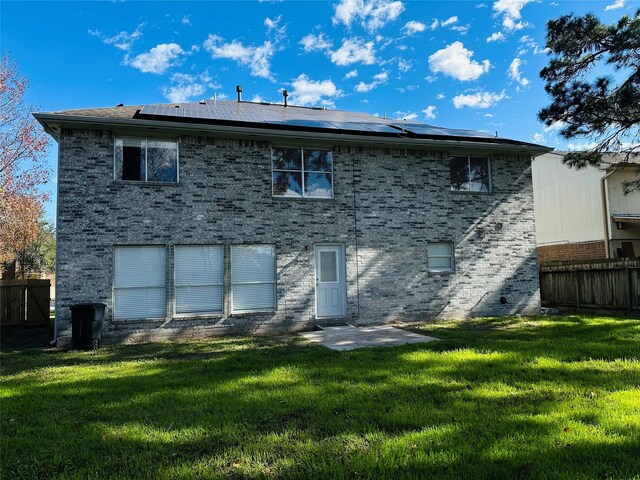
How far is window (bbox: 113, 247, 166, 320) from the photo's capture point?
10391 mm

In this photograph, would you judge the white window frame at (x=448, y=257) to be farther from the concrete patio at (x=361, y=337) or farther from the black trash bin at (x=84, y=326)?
the black trash bin at (x=84, y=326)

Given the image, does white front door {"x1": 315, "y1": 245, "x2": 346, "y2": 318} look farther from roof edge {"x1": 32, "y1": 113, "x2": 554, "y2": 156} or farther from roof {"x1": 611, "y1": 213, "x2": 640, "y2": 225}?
roof {"x1": 611, "y1": 213, "x2": 640, "y2": 225}

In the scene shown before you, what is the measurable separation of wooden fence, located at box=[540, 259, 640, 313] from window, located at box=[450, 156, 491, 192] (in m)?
4.12

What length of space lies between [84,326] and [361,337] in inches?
247

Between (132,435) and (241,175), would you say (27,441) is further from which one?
(241,175)

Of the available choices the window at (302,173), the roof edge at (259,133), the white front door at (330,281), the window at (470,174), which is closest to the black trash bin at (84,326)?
the roof edge at (259,133)

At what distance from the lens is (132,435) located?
391cm

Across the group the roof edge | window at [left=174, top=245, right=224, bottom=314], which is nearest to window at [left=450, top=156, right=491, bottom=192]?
the roof edge

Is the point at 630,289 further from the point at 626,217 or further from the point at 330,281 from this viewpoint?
the point at 330,281

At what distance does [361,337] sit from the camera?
9820mm

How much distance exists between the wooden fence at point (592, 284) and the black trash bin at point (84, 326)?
562 inches

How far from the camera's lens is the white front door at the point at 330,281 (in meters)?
11.9

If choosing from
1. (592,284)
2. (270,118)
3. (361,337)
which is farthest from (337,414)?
(592,284)

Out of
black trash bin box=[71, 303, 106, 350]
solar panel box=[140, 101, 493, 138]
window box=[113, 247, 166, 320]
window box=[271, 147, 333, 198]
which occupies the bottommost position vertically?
black trash bin box=[71, 303, 106, 350]
